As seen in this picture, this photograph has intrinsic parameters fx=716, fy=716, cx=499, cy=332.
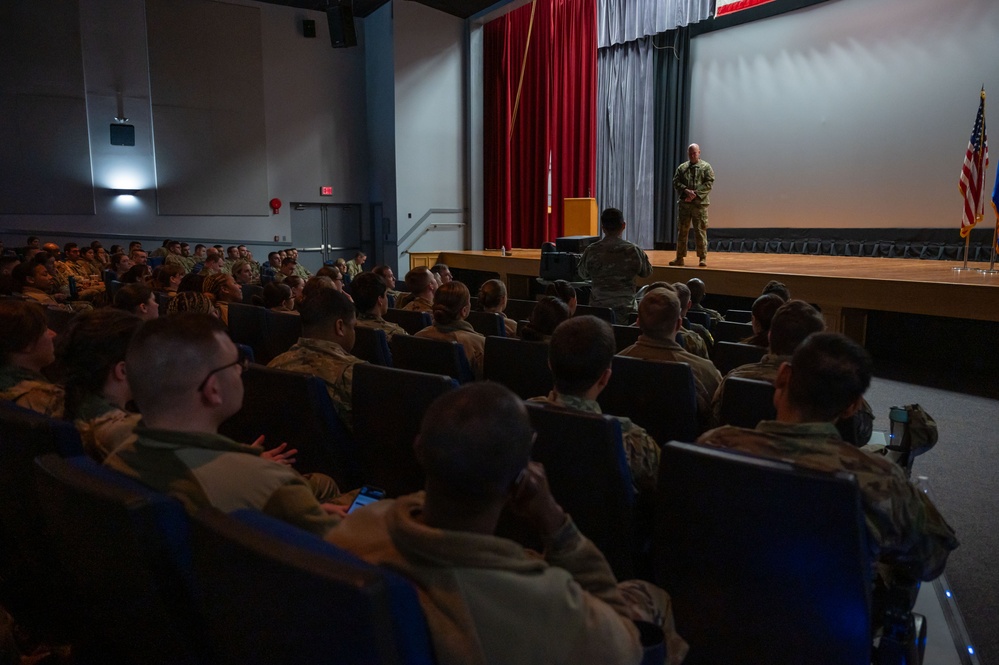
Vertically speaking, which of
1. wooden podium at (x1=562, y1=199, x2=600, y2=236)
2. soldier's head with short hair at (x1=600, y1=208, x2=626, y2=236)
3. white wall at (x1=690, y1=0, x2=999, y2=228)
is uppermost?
white wall at (x1=690, y1=0, x2=999, y2=228)

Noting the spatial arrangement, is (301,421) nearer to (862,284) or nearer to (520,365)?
(520,365)

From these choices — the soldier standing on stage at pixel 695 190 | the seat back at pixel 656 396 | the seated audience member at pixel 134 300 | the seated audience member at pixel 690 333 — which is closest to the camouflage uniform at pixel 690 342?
the seated audience member at pixel 690 333

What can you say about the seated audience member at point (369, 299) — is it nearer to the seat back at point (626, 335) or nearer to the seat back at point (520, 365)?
the seat back at point (520, 365)

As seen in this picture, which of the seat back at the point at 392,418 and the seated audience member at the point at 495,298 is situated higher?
the seated audience member at the point at 495,298

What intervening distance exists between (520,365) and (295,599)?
87.1 inches

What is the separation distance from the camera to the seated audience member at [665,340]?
2.74 m

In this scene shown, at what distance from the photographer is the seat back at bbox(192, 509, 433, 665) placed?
2.64 feet

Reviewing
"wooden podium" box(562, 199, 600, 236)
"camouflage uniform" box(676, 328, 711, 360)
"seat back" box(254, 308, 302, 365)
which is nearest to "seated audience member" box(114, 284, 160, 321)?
"seat back" box(254, 308, 302, 365)

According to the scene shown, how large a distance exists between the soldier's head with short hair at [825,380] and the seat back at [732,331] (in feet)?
7.44

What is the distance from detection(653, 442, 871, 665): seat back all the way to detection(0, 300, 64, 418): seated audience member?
179 cm

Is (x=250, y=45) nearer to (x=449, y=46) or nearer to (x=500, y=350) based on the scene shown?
(x=449, y=46)

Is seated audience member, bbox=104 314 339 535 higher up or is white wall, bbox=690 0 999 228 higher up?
white wall, bbox=690 0 999 228

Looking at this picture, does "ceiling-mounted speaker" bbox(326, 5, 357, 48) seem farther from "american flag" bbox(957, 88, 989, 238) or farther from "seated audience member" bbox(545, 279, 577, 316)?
"american flag" bbox(957, 88, 989, 238)

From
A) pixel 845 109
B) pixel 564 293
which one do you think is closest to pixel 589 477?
pixel 564 293
